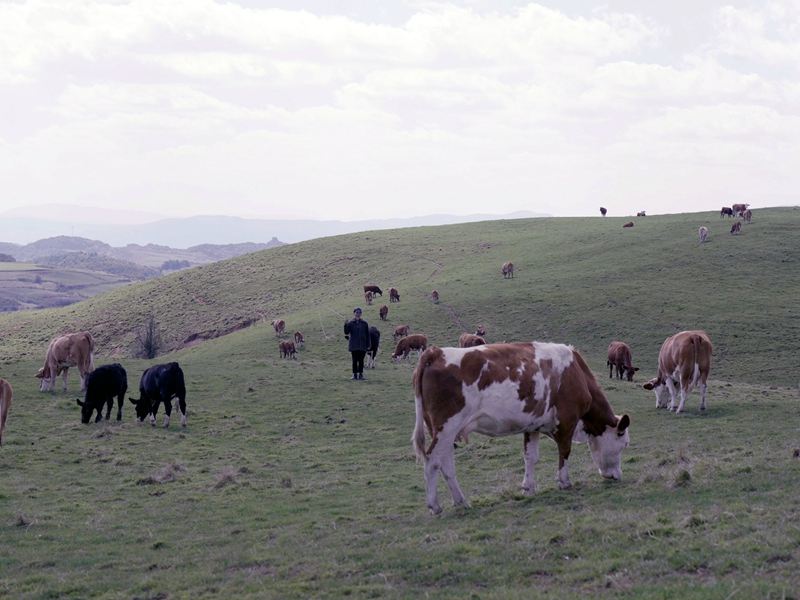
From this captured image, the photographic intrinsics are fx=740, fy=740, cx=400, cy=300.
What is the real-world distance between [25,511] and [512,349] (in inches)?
322

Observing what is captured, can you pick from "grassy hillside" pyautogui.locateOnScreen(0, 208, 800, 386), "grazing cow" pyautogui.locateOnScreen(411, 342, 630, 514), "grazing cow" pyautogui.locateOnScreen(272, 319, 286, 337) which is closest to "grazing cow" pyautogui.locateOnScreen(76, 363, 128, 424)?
"grazing cow" pyautogui.locateOnScreen(411, 342, 630, 514)

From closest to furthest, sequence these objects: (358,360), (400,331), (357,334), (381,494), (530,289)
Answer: (381,494) → (357,334) → (358,360) → (400,331) → (530,289)

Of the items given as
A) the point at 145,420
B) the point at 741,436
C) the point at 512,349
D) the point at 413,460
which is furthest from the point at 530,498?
the point at 145,420

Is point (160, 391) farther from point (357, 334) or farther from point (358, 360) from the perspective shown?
point (358, 360)

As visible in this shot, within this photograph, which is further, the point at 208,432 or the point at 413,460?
the point at 208,432

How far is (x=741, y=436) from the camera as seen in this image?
15672 millimetres

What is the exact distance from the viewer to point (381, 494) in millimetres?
12383

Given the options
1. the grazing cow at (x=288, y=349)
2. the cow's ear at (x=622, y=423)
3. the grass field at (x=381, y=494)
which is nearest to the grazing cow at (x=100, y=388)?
the grass field at (x=381, y=494)

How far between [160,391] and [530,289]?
109 feet

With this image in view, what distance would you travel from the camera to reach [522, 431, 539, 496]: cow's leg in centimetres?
1074

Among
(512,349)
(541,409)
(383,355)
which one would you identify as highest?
(512,349)

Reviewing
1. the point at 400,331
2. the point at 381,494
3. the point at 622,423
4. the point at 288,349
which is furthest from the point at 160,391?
the point at 400,331

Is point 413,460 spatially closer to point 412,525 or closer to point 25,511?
point 412,525

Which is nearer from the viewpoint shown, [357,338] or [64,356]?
[64,356]
